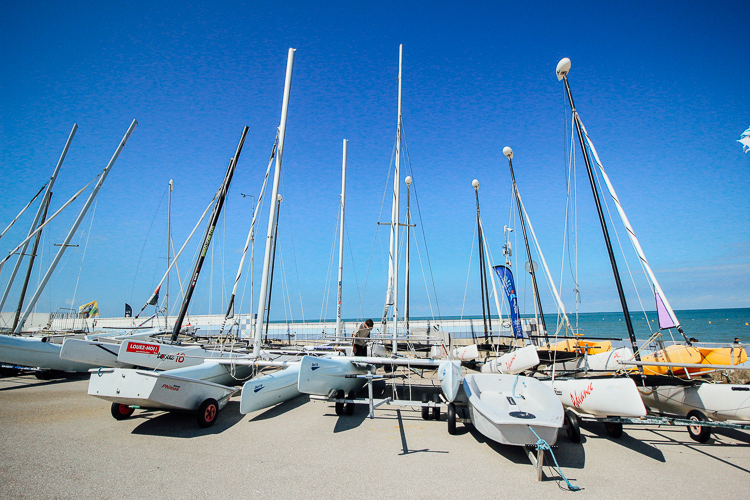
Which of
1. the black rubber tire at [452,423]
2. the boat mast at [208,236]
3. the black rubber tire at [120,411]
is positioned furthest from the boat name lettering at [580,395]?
the boat mast at [208,236]

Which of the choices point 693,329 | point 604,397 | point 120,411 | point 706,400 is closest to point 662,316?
point 706,400

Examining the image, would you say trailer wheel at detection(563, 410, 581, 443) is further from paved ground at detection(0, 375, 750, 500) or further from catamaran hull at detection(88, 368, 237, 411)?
catamaran hull at detection(88, 368, 237, 411)

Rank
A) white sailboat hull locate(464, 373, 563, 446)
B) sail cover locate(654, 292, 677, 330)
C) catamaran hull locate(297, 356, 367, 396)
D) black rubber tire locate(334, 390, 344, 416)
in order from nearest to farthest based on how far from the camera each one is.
→ 1. white sailboat hull locate(464, 373, 563, 446)
2. catamaran hull locate(297, 356, 367, 396)
3. sail cover locate(654, 292, 677, 330)
4. black rubber tire locate(334, 390, 344, 416)

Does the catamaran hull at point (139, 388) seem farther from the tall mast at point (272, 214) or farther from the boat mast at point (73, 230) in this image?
the boat mast at point (73, 230)

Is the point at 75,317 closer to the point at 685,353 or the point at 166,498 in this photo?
the point at 166,498

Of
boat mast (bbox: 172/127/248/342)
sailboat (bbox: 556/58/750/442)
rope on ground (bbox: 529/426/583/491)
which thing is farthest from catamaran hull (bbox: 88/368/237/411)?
sailboat (bbox: 556/58/750/442)

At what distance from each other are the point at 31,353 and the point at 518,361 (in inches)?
566

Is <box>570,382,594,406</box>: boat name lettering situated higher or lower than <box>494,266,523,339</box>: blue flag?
lower

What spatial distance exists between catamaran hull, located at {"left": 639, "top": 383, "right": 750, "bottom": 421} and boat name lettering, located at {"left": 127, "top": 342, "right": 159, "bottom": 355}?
11801 millimetres

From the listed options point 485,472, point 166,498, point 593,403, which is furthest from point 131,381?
point 593,403

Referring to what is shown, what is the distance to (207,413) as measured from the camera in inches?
270

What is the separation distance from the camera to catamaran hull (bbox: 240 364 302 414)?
258 inches

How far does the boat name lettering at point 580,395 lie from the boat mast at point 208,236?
1058 centimetres

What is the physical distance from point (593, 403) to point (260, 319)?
7.31 m
